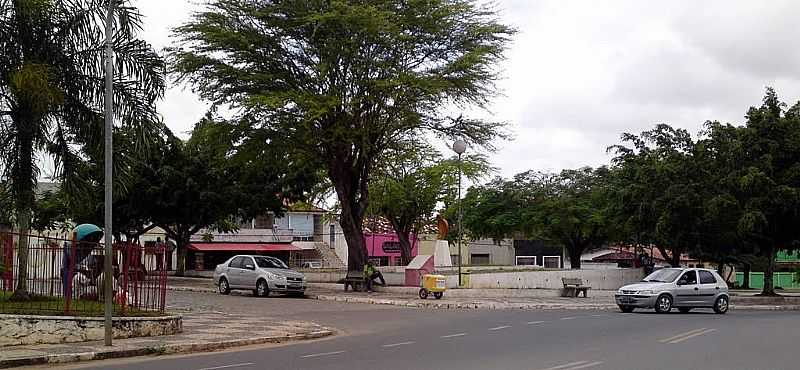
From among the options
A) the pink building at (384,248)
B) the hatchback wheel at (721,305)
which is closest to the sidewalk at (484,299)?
the hatchback wheel at (721,305)

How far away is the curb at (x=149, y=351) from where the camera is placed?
13.8 meters

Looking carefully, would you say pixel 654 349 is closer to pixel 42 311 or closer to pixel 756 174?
pixel 42 311

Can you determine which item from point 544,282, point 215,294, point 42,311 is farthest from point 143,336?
point 544,282

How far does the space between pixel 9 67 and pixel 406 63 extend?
19.6 m

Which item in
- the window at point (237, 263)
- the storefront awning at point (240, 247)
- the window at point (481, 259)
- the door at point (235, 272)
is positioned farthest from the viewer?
the window at point (481, 259)

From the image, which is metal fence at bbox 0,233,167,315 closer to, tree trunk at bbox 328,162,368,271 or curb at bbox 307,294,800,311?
curb at bbox 307,294,800,311

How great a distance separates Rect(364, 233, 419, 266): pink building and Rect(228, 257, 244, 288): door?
37.9 m

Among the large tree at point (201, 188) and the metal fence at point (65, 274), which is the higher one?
the large tree at point (201, 188)

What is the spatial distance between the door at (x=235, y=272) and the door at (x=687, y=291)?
54.2 ft

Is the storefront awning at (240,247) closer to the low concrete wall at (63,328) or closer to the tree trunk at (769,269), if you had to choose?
the tree trunk at (769,269)

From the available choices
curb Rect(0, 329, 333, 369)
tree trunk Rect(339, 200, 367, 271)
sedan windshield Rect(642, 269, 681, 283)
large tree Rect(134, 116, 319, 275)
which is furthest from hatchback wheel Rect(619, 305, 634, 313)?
large tree Rect(134, 116, 319, 275)

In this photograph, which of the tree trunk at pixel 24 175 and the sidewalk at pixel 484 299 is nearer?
the tree trunk at pixel 24 175

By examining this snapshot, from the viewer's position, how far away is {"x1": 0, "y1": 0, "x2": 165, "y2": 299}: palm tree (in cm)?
1761

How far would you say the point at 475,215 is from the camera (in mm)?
58156
